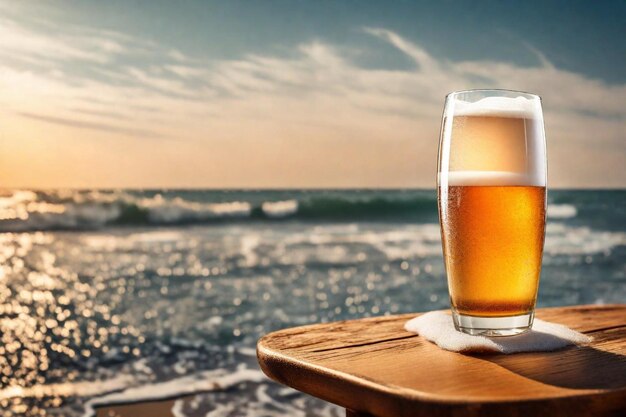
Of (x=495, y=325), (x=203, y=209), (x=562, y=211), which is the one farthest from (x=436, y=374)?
(x=562, y=211)

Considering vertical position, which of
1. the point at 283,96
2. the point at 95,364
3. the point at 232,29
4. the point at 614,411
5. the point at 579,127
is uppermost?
the point at 232,29

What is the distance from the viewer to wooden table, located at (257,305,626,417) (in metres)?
0.60

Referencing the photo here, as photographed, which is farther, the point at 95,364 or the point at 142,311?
the point at 142,311

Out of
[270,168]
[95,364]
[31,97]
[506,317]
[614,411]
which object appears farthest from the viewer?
[270,168]

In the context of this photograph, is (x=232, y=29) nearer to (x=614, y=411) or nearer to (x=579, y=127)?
(x=579, y=127)

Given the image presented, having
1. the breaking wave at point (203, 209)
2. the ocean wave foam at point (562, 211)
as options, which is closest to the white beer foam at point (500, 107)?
the breaking wave at point (203, 209)

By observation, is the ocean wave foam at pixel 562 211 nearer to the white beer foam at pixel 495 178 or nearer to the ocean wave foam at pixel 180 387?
the ocean wave foam at pixel 180 387

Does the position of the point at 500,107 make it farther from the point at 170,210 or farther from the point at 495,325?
the point at 170,210

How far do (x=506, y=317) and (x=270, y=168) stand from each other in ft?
48.4

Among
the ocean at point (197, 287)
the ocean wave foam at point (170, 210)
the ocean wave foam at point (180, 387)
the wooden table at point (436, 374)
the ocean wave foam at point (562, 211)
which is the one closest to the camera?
the wooden table at point (436, 374)

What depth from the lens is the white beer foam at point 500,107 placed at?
824 millimetres

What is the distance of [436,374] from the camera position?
684 mm

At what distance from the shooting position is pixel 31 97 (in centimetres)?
1208

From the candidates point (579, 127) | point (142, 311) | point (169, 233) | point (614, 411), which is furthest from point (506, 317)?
point (579, 127)
